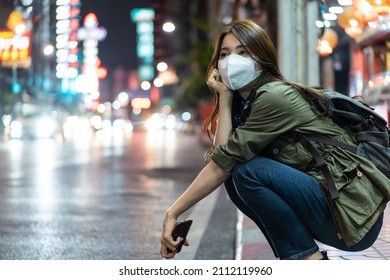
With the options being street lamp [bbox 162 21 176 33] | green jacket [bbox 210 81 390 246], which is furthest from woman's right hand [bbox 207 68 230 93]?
street lamp [bbox 162 21 176 33]

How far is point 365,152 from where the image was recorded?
283cm

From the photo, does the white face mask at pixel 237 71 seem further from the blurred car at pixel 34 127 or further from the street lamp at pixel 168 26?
the street lamp at pixel 168 26

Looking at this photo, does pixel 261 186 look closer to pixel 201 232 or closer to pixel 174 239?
pixel 174 239

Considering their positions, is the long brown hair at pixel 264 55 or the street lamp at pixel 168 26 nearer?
the long brown hair at pixel 264 55

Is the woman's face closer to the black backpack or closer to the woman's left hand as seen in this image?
the black backpack

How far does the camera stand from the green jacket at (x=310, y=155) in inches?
108

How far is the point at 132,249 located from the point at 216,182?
251 cm

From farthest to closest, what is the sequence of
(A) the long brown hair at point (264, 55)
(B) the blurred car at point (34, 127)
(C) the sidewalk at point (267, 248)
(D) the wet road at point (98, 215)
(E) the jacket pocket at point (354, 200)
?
(B) the blurred car at point (34, 127) < (D) the wet road at point (98, 215) < (C) the sidewalk at point (267, 248) < (A) the long brown hair at point (264, 55) < (E) the jacket pocket at point (354, 200)

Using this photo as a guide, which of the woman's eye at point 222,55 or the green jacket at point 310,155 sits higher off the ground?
the woman's eye at point 222,55

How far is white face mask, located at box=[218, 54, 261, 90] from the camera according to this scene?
9.52 feet

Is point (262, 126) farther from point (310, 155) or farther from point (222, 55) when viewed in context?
point (222, 55)

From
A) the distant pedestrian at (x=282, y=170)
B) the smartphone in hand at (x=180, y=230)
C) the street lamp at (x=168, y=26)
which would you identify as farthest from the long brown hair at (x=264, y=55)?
the street lamp at (x=168, y=26)

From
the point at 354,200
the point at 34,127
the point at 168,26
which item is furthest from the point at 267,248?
the point at 168,26
